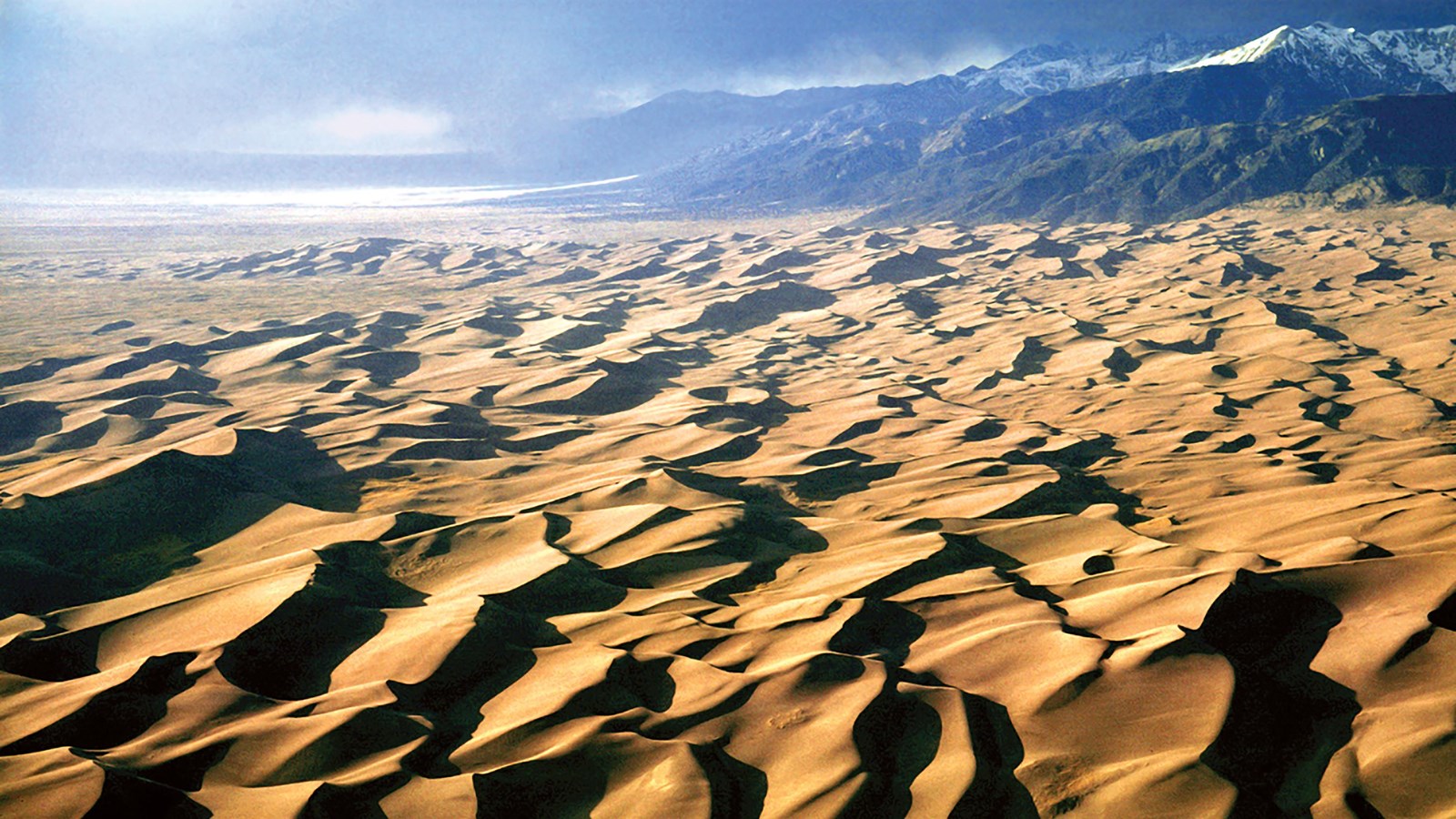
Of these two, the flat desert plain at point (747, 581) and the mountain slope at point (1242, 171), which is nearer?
the flat desert plain at point (747, 581)

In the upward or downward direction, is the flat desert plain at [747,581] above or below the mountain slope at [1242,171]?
below

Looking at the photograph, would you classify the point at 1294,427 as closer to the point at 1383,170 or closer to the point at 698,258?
the point at 698,258

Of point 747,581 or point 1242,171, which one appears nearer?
point 747,581

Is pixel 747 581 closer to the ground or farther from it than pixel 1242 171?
closer to the ground

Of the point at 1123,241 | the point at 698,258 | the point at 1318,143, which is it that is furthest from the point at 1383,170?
the point at 698,258

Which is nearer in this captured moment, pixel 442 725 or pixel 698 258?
pixel 442 725

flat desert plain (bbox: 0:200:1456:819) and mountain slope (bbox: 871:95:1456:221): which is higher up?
mountain slope (bbox: 871:95:1456:221)

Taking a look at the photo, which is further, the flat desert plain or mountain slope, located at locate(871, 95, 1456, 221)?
mountain slope, located at locate(871, 95, 1456, 221)

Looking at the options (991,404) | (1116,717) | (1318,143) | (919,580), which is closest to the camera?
(1116,717)
